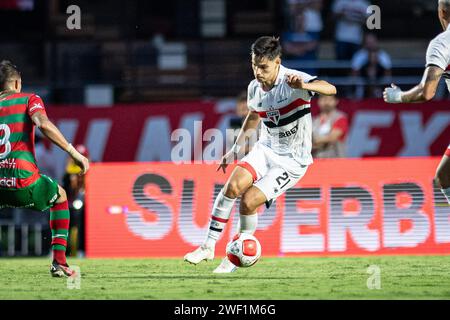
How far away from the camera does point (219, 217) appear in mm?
11953

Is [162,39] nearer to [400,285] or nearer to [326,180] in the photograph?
[326,180]

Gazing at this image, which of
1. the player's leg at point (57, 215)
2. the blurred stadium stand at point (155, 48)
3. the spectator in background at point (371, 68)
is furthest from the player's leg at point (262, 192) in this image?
the spectator in background at point (371, 68)

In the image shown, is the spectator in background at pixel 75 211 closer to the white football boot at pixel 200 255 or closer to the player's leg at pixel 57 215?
the player's leg at pixel 57 215

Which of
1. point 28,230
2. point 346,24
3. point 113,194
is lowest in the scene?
point 28,230

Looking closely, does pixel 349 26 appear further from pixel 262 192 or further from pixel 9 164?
pixel 9 164

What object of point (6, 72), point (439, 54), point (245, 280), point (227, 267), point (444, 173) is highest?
point (439, 54)

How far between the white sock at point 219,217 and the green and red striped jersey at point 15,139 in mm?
1867

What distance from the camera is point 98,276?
40.3 feet

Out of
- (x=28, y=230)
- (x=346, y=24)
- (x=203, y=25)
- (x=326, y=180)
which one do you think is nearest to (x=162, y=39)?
(x=203, y=25)

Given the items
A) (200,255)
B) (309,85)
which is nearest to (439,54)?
(309,85)

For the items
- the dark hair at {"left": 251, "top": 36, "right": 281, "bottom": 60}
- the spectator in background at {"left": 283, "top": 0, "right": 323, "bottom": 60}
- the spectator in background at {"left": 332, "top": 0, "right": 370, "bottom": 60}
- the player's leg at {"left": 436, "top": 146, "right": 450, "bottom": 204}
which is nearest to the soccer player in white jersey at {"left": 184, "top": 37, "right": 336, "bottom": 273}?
the dark hair at {"left": 251, "top": 36, "right": 281, "bottom": 60}

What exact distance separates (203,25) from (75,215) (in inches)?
277

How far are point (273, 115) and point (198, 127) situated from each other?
6667 mm

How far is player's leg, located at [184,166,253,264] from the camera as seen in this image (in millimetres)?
11820
